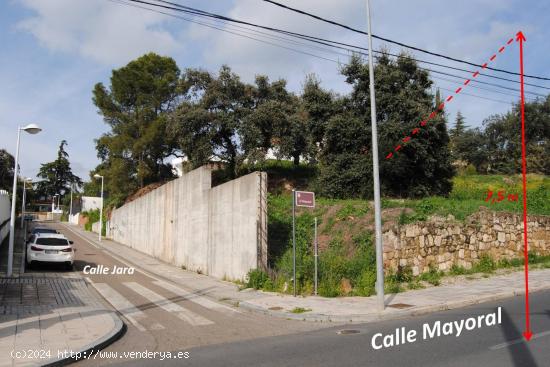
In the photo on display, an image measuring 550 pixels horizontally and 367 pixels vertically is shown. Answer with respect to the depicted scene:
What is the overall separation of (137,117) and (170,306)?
3627cm

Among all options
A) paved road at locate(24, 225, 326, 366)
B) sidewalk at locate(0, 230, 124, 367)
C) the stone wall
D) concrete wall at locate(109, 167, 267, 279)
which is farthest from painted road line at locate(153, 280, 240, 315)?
the stone wall

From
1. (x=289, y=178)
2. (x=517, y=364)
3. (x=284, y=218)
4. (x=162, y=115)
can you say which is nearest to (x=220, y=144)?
(x=289, y=178)

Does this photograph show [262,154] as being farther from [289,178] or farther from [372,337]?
[372,337]

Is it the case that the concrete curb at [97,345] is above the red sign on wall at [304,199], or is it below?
below

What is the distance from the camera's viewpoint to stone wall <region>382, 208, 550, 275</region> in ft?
48.4

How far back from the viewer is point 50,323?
9.27 meters

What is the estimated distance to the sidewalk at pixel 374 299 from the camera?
1074cm

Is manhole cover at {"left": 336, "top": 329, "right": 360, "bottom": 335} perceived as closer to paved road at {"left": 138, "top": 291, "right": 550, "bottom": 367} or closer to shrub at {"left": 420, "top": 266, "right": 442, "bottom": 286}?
paved road at {"left": 138, "top": 291, "right": 550, "bottom": 367}

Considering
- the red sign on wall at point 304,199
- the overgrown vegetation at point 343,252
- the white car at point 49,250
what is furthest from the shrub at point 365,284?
the white car at point 49,250

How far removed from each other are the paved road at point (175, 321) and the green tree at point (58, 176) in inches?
3754

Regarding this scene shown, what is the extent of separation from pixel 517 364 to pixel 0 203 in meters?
28.0

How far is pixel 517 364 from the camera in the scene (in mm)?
6102

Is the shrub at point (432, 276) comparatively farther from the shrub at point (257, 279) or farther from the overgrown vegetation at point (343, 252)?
the shrub at point (257, 279)

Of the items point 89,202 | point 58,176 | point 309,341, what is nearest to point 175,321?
point 309,341
